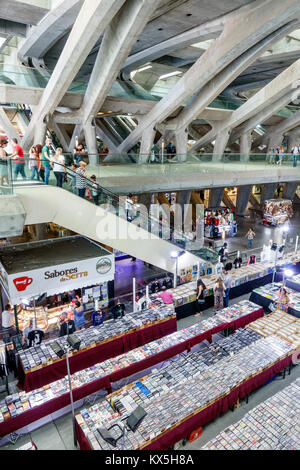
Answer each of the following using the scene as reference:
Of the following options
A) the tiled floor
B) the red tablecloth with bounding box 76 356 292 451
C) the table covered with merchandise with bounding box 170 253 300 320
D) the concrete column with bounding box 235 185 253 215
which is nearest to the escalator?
the table covered with merchandise with bounding box 170 253 300 320

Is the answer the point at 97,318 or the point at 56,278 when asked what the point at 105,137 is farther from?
the point at 97,318

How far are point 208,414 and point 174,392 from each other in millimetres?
742

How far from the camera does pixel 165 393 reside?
598 centimetres

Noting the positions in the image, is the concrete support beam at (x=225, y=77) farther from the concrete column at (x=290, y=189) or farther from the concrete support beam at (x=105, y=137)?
the concrete column at (x=290, y=189)

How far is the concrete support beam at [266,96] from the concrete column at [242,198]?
530cm

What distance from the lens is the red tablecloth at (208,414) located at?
5.23 meters

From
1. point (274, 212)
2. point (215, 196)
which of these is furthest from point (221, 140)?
point (274, 212)

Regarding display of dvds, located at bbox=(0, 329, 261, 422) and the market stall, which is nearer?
display of dvds, located at bbox=(0, 329, 261, 422)

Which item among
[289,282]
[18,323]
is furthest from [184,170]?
[18,323]

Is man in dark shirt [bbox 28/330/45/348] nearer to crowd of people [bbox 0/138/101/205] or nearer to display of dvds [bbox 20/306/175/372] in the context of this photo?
display of dvds [bbox 20/306/175/372]

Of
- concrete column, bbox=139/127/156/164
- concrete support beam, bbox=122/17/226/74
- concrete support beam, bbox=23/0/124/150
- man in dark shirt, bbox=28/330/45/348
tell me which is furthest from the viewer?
concrete column, bbox=139/127/156/164

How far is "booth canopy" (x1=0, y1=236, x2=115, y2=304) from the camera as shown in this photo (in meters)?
8.45

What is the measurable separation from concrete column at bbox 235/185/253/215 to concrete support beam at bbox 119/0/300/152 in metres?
10.6

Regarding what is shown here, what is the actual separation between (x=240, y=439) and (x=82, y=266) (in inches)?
237
